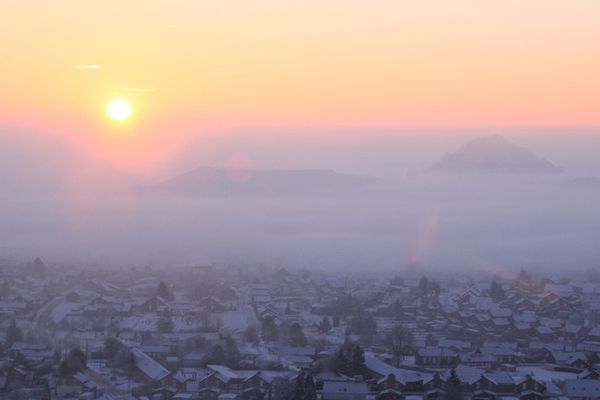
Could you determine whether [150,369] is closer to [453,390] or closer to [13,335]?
[13,335]

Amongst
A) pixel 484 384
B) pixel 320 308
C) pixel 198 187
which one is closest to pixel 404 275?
pixel 320 308

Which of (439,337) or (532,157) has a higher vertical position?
(532,157)

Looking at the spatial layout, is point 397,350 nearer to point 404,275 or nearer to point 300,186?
point 404,275

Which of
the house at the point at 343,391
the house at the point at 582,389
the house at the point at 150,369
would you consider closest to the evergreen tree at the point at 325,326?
the house at the point at 150,369

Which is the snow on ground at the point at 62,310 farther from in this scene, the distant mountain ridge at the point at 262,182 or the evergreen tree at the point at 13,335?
the distant mountain ridge at the point at 262,182

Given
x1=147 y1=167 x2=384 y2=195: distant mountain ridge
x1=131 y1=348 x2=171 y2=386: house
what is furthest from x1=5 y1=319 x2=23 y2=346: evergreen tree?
x1=147 y1=167 x2=384 y2=195: distant mountain ridge

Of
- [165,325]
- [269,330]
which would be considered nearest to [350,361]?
[269,330]
